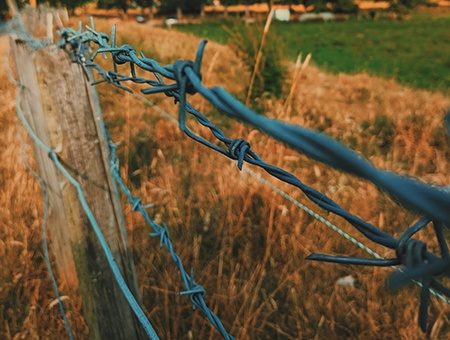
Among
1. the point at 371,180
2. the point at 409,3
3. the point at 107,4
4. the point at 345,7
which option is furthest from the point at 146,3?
the point at 371,180

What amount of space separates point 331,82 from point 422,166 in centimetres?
Result: 481

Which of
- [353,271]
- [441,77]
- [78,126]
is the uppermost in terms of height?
[78,126]

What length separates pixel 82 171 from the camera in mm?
1460

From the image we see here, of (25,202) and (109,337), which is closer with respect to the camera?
(109,337)

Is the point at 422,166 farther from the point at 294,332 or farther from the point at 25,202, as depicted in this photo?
the point at 25,202

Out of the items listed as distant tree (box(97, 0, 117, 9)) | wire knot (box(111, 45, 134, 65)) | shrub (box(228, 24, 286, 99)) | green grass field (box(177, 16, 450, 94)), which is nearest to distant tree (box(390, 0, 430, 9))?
green grass field (box(177, 16, 450, 94))

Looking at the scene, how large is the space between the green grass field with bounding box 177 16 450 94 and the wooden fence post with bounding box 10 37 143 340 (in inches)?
386

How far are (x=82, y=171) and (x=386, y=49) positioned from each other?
21621 mm

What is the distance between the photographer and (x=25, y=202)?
8.07 ft

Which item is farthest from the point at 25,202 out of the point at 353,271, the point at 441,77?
the point at 441,77

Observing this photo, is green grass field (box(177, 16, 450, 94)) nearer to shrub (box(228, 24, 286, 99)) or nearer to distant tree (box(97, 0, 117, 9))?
shrub (box(228, 24, 286, 99))

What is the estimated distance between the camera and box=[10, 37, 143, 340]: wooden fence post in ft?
4.67

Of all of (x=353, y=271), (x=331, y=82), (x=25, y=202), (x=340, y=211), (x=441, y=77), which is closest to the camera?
(x=340, y=211)

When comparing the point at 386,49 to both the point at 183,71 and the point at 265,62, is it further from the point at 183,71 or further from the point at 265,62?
the point at 183,71
